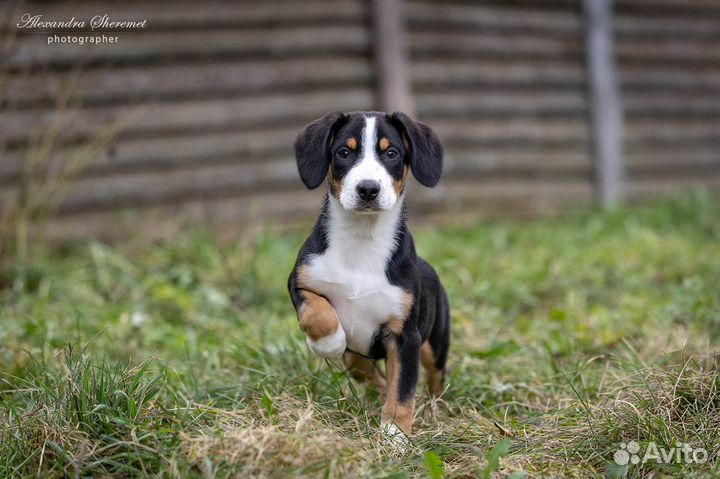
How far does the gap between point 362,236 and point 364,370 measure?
Result: 2.50ft

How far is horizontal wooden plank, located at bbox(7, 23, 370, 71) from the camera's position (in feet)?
23.1

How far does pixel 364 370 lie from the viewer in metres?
3.78

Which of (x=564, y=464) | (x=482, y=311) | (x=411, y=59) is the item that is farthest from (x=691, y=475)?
(x=411, y=59)

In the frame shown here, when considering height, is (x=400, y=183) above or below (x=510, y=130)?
below

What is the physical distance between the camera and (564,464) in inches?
109

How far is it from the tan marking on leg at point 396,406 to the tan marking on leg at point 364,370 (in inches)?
18.7

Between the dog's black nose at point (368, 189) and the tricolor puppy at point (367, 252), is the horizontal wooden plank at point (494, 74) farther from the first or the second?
the dog's black nose at point (368, 189)

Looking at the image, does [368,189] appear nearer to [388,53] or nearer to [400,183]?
[400,183]

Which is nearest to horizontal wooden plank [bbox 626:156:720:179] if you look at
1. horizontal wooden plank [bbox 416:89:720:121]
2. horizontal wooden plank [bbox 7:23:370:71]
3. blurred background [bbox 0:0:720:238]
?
blurred background [bbox 0:0:720:238]

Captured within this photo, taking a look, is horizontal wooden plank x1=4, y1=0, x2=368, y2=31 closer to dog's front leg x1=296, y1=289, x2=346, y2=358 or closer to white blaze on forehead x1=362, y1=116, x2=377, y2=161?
white blaze on forehead x1=362, y1=116, x2=377, y2=161

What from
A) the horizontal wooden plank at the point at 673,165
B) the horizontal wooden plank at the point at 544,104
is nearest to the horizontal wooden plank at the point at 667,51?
the horizontal wooden plank at the point at 544,104

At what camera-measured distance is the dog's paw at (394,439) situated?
2.88 meters

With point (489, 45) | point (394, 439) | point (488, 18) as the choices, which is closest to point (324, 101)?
point (489, 45)

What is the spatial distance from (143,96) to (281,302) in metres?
3.15
